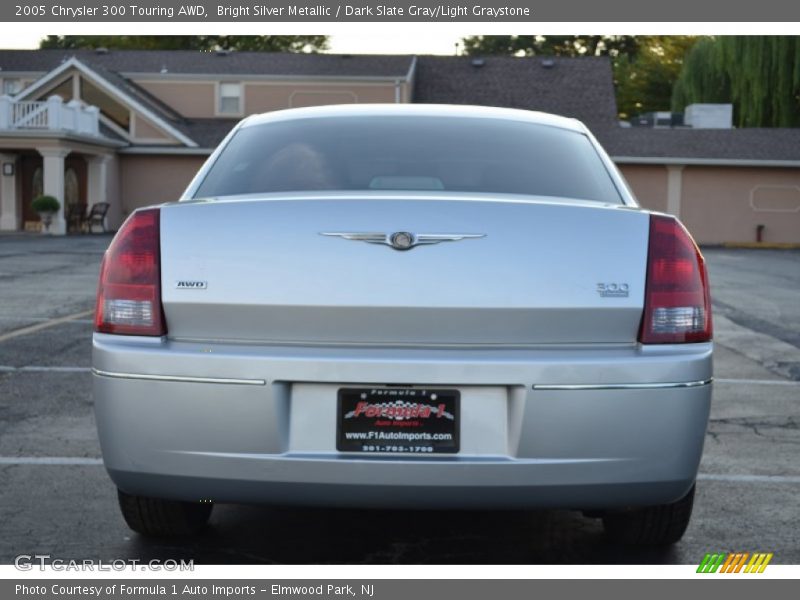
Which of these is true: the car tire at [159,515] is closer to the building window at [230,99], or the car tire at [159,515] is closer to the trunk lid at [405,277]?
the trunk lid at [405,277]

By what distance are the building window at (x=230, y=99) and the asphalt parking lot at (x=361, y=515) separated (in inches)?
1348

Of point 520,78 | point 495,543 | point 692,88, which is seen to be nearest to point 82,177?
point 520,78

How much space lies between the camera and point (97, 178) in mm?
37625

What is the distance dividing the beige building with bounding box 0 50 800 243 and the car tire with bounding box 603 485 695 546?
33.1m

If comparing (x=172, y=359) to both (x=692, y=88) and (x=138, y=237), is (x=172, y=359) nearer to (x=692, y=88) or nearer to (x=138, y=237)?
(x=138, y=237)

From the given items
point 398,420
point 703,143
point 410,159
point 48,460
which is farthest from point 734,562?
point 703,143

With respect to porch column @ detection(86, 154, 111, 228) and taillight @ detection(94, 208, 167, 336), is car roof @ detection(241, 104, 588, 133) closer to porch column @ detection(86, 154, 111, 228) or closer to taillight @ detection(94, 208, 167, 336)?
taillight @ detection(94, 208, 167, 336)

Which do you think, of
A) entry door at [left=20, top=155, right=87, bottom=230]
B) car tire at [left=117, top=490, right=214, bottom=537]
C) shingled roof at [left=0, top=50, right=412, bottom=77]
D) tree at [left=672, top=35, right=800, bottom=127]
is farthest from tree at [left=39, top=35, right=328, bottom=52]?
car tire at [left=117, top=490, right=214, bottom=537]

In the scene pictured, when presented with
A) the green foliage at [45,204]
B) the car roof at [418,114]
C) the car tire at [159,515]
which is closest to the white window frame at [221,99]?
the green foliage at [45,204]

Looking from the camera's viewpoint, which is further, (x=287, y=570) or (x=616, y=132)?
(x=616, y=132)

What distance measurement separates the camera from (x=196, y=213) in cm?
365

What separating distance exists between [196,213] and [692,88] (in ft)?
157

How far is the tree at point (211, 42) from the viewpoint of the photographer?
212ft

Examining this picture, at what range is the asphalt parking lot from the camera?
13.1ft
